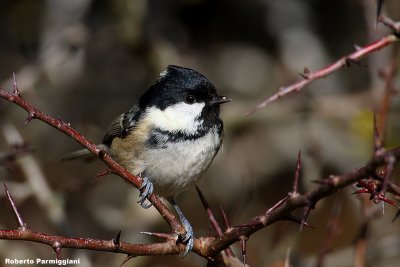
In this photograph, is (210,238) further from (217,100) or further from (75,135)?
(217,100)

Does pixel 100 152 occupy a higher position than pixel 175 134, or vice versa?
pixel 175 134

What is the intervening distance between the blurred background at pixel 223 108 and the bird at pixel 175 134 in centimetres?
66

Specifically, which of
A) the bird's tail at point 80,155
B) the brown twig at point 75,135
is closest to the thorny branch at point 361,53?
the brown twig at point 75,135

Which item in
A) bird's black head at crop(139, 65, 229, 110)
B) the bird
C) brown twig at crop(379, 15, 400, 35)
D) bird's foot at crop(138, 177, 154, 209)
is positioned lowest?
bird's foot at crop(138, 177, 154, 209)

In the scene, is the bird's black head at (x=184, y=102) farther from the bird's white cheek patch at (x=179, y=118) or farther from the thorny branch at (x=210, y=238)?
the thorny branch at (x=210, y=238)

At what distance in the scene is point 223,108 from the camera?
5.01m

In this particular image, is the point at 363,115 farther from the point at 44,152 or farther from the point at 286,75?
the point at 44,152

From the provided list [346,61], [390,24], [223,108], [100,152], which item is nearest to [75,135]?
[100,152]

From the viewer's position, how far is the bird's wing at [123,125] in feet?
11.8

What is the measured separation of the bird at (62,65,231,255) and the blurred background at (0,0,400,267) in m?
0.66

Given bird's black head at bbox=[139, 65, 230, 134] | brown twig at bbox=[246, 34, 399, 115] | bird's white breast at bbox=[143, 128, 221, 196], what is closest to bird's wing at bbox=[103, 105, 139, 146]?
bird's black head at bbox=[139, 65, 230, 134]

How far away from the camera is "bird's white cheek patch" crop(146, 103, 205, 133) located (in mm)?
3357

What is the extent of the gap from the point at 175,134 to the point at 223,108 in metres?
1.72

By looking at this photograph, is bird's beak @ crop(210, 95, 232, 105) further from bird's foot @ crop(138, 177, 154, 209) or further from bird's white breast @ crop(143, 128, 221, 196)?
bird's foot @ crop(138, 177, 154, 209)
